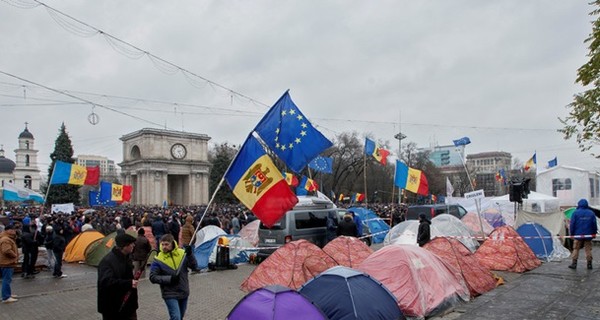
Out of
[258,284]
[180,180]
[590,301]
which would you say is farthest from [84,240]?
[180,180]

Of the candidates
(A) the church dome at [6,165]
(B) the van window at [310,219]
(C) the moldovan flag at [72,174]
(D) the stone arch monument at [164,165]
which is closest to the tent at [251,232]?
(B) the van window at [310,219]

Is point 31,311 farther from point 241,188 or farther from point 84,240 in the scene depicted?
point 84,240

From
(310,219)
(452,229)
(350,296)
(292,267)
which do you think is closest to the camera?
(350,296)

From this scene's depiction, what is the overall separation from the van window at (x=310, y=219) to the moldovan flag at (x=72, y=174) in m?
13.0

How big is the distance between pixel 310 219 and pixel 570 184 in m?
22.8

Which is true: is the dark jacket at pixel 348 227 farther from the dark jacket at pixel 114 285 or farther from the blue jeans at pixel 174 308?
the dark jacket at pixel 114 285

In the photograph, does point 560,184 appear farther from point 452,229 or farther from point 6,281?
point 6,281

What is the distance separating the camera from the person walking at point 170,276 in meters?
6.14

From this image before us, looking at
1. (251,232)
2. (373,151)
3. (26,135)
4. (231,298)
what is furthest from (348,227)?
(26,135)

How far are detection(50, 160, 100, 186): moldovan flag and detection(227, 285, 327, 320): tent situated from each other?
18294 mm

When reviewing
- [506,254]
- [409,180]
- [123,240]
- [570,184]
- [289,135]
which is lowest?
[506,254]

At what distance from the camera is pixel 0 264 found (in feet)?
31.1

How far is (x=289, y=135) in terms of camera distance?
9258 mm

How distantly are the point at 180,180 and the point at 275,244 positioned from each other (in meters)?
51.0
